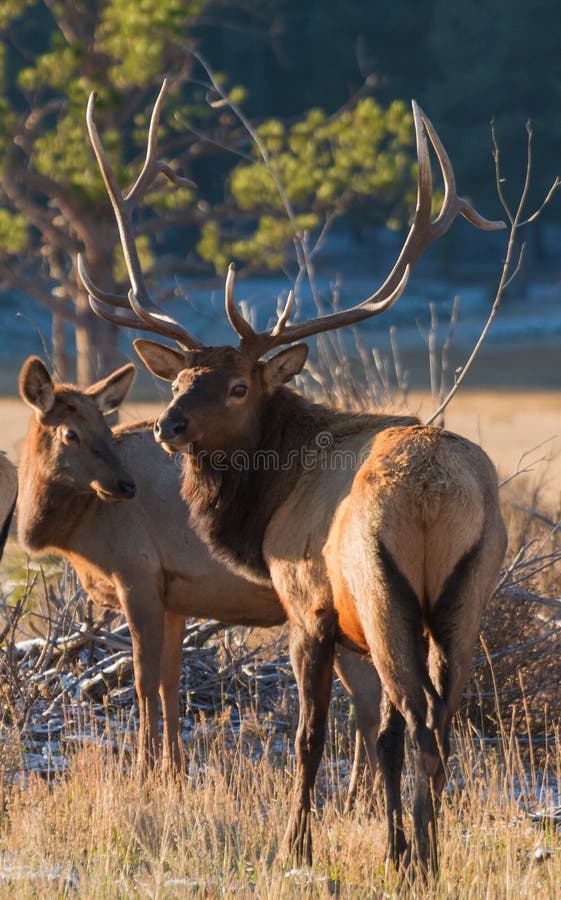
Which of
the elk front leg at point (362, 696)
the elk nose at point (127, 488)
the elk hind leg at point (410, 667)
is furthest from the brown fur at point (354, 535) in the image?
the elk front leg at point (362, 696)

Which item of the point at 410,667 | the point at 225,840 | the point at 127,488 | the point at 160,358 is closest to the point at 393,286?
the point at 160,358

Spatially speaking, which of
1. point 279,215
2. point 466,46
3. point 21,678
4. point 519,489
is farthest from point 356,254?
point 21,678

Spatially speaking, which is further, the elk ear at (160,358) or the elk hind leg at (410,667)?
the elk ear at (160,358)

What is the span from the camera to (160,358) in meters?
6.41

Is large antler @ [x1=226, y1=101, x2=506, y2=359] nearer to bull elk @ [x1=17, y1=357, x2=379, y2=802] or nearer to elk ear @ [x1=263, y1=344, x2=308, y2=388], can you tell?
elk ear @ [x1=263, y1=344, x2=308, y2=388]

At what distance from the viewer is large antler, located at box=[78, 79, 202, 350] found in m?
6.32

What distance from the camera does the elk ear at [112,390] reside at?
7141 millimetres

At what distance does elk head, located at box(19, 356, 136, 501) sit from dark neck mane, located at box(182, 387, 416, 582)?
0.65 metres

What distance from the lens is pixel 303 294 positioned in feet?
140

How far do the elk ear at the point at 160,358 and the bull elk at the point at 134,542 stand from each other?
575mm

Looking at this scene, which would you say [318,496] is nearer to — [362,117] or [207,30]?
[362,117]

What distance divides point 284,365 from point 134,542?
129 cm

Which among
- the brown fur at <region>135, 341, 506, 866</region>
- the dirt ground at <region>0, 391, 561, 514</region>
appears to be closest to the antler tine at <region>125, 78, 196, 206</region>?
the brown fur at <region>135, 341, 506, 866</region>

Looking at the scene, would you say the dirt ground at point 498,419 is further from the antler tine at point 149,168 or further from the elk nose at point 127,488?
the elk nose at point 127,488
